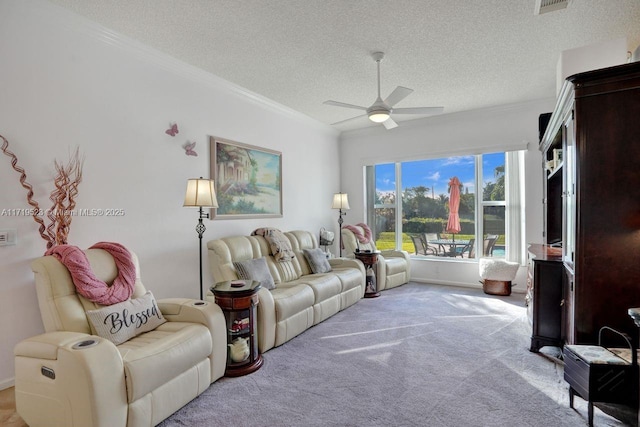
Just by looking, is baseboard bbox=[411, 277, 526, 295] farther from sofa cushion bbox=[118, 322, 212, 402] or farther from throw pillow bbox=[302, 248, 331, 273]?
sofa cushion bbox=[118, 322, 212, 402]

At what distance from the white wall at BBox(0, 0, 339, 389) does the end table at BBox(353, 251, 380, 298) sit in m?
1.76

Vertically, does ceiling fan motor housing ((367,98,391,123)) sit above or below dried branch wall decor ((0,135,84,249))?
above

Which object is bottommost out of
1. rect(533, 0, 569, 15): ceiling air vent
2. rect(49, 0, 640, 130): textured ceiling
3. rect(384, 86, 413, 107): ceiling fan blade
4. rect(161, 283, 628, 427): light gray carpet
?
rect(161, 283, 628, 427): light gray carpet

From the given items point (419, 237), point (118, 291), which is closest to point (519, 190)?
point (419, 237)

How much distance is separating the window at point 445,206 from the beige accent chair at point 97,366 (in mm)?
4610

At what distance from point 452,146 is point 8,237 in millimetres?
5775

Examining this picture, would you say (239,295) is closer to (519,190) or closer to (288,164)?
(288,164)

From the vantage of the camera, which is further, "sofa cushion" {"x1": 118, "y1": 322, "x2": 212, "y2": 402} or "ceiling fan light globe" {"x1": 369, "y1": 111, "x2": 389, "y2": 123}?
"ceiling fan light globe" {"x1": 369, "y1": 111, "x2": 389, "y2": 123}

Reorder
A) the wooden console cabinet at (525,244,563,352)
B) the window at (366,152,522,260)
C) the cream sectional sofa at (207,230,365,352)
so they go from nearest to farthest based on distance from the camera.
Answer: the wooden console cabinet at (525,244,563,352) < the cream sectional sofa at (207,230,365,352) < the window at (366,152,522,260)

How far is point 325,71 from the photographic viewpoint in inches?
150

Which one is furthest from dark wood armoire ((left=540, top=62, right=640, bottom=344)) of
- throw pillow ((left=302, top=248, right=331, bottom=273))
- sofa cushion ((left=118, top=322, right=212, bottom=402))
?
throw pillow ((left=302, top=248, right=331, bottom=273))

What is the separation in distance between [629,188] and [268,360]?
9.64 feet

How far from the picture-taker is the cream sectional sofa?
124 inches

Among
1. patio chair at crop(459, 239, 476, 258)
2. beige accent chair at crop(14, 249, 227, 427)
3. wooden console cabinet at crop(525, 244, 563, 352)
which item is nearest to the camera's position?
beige accent chair at crop(14, 249, 227, 427)
